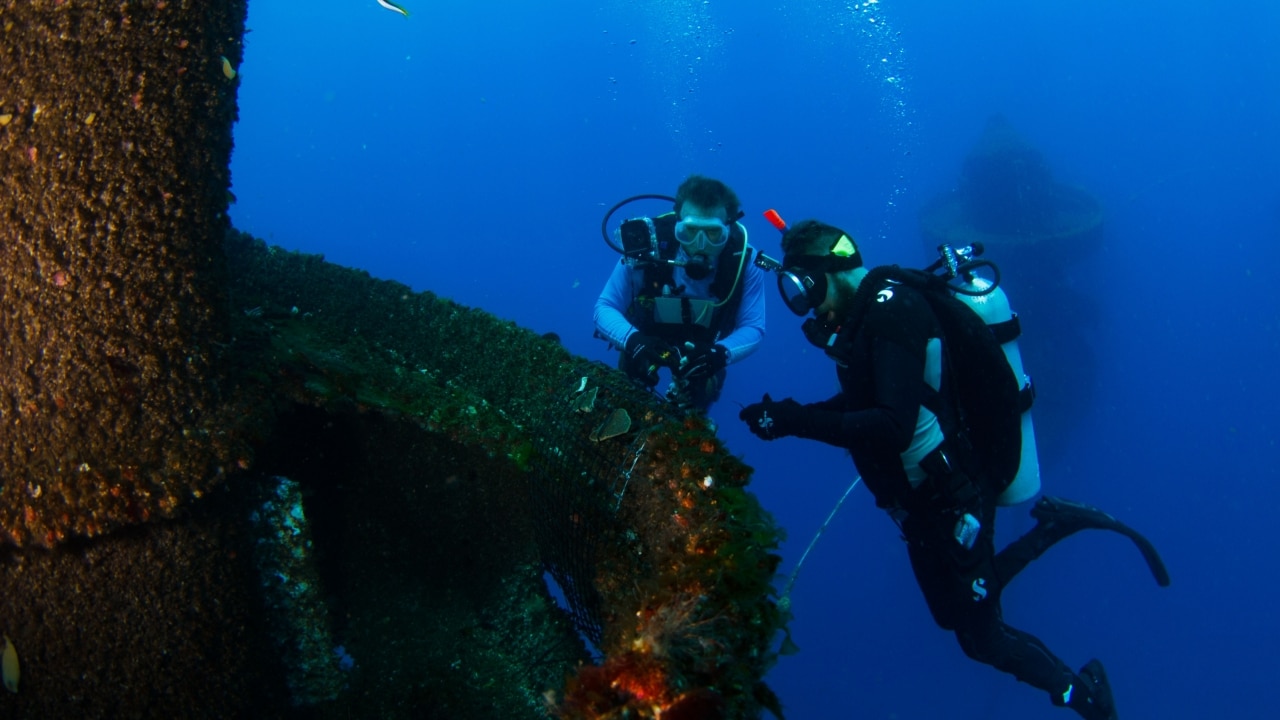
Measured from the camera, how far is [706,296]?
20.9 ft

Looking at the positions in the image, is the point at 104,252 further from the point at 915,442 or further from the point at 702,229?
the point at 702,229

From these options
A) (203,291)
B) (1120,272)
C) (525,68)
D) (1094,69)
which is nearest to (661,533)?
(203,291)

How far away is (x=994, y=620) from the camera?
505 centimetres

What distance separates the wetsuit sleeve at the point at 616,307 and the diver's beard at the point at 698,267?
75 centimetres

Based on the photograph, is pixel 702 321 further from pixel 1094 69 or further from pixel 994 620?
pixel 1094 69

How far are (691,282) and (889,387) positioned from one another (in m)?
3.05

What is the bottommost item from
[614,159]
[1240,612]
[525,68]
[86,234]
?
[86,234]

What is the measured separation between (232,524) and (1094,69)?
121 metres

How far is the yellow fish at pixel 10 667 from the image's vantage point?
217 centimetres

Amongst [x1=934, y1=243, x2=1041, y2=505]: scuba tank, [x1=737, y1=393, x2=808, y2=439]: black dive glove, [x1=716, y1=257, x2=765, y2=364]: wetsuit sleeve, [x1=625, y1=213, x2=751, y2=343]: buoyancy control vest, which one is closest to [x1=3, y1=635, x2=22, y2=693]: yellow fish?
[x1=737, y1=393, x2=808, y2=439]: black dive glove

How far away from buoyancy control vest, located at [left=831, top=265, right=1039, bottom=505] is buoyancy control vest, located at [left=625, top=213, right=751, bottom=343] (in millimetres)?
2036

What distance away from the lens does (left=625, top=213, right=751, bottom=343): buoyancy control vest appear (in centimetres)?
607

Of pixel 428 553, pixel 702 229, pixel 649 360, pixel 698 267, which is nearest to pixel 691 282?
pixel 698 267

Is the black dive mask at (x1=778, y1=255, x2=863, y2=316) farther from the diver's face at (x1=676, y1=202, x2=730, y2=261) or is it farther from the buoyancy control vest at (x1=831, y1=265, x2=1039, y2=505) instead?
the diver's face at (x1=676, y1=202, x2=730, y2=261)
